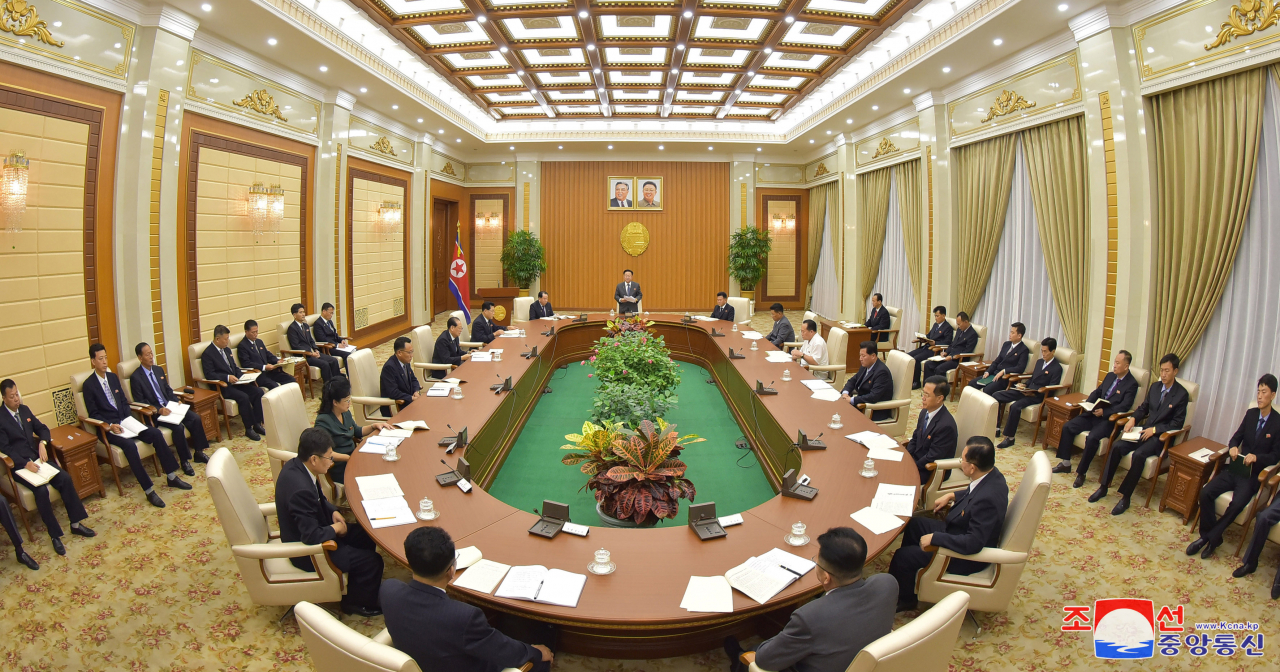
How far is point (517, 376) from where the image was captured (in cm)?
547

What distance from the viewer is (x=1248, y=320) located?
440cm

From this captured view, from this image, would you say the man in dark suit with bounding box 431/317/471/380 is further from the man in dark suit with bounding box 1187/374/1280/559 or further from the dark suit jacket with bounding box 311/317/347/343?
the man in dark suit with bounding box 1187/374/1280/559

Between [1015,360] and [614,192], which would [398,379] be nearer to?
[1015,360]

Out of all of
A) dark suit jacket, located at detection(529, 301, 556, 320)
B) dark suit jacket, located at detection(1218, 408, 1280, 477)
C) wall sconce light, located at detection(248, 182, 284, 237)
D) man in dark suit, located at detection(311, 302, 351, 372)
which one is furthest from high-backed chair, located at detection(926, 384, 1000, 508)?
wall sconce light, located at detection(248, 182, 284, 237)

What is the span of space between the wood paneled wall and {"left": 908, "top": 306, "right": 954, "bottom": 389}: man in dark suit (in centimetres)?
600

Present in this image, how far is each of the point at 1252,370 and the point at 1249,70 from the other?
2.12m

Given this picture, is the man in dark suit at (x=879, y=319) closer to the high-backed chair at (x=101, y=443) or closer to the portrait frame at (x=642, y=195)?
the portrait frame at (x=642, y=195)

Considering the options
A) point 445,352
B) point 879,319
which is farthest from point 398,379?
point 879,319

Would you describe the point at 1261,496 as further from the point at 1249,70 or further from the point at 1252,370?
the point at 1249,70

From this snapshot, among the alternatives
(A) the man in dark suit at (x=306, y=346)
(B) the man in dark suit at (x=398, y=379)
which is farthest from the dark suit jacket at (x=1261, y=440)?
(A) the man in dark suit at (x=306, y=346)

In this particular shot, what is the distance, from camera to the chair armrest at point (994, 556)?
270cm

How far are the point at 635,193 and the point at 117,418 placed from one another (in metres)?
10.1

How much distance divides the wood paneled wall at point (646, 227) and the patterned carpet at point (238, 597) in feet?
31.3

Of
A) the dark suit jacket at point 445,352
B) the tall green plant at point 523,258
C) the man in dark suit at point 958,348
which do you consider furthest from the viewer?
the tall green plant at point 523,258
